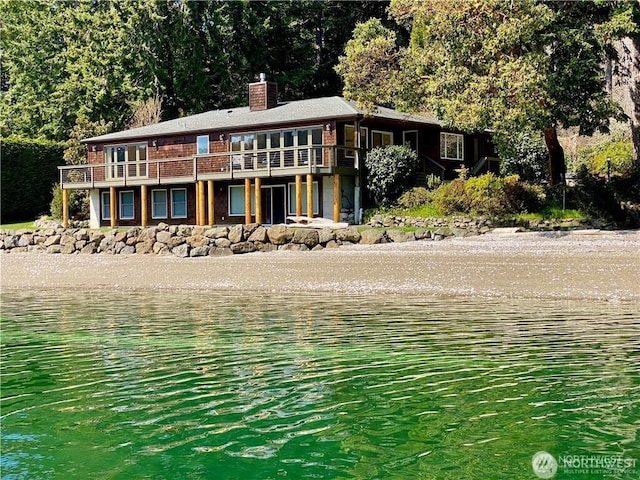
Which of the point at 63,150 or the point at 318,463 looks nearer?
the point at 318,463

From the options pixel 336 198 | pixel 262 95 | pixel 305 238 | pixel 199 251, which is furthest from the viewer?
pixel 262 95

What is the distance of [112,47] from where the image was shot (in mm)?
49156

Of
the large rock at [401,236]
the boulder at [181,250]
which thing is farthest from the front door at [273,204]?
the large rock at [401,236]

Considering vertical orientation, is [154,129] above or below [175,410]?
above

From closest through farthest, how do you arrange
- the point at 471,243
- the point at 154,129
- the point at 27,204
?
1. the point at 471,243
2. the point at 154,129
3. the point at 27,204

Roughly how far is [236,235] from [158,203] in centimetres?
1312

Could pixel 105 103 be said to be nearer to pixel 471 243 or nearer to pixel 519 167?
pixel 519 167

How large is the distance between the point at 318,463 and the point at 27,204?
139 feet

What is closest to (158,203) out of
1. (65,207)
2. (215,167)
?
(65,207)

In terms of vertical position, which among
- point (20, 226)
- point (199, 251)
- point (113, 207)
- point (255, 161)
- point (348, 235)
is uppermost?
point (255, 161)

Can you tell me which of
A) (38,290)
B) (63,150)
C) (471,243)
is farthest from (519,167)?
(63,150)

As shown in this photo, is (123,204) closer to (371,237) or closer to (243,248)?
(243,248)

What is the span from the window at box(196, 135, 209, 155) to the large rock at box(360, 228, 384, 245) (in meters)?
13.3

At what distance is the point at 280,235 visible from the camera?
2727 cm
